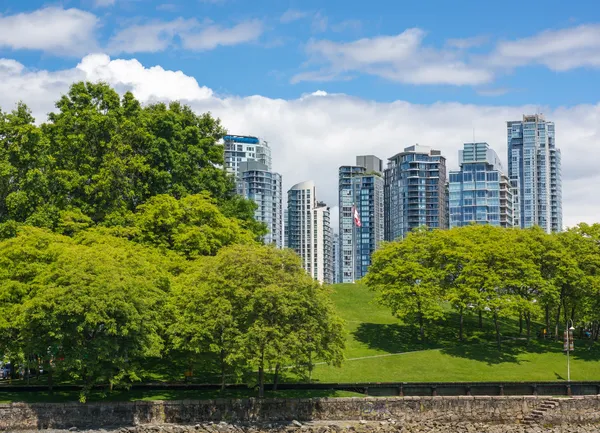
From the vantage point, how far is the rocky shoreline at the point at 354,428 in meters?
47.6

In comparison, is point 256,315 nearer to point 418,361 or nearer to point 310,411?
point 310,411

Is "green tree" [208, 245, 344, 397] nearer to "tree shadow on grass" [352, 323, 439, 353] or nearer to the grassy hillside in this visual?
the grassy hillside

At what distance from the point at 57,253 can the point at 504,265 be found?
37930 millimetres

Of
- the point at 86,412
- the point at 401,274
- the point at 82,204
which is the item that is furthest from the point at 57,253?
the point at 401,274

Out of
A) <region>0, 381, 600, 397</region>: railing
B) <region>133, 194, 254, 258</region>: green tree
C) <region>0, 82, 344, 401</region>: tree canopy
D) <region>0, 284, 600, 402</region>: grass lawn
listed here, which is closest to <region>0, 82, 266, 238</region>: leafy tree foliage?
<region>0, 82, 344, 401</region>: tree canopy

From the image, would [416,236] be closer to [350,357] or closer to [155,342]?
[350,357]

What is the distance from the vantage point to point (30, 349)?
46.7 metres

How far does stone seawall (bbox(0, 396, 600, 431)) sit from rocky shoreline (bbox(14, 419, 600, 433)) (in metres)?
0.77

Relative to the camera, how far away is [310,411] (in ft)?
168

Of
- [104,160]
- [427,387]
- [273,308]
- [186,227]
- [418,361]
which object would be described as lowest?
[427,387]

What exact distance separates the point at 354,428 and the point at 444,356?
1887cm

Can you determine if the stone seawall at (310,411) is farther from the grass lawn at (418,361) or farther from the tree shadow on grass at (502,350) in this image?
the tree shadow on grass at (502,350)

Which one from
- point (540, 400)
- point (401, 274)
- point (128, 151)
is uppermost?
point (128, 151)

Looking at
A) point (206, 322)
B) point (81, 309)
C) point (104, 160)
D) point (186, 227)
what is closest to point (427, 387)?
point (206, 322)
